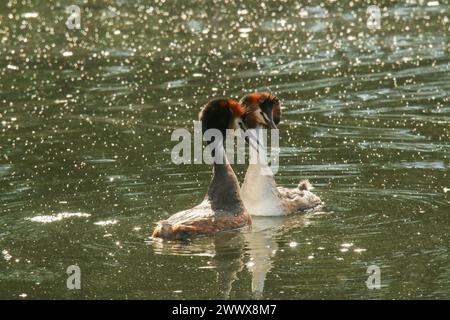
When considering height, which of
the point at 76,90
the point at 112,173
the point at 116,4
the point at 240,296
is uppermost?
the point at 116,4

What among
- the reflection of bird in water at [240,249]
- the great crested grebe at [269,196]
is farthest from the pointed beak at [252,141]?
the reflection of bird in water at [240,249]

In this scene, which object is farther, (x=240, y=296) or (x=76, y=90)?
(x=76, y=90)

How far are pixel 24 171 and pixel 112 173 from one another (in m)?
1.20

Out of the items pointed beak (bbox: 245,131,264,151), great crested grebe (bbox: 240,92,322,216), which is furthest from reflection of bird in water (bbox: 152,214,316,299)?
pointed beak (bbox: 245,131,264,151)

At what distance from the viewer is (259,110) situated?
1499 centimetres

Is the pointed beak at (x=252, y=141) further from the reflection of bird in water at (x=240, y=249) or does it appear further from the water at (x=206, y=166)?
the reflection of bird in water at (x=240, y=249)

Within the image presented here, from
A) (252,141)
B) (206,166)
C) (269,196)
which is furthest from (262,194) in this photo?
(206,166)

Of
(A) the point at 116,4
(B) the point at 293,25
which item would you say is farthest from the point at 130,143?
(A) the point at 116,4

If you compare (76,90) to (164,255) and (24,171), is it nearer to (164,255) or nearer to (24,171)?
(24,171)

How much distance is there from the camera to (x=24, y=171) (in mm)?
16156

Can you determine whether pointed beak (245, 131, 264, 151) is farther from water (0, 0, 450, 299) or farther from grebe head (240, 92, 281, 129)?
water (0, 0, 450, 299)

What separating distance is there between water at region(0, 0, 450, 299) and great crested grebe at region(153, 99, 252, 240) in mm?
183

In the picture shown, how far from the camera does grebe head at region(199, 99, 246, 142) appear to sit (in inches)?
544

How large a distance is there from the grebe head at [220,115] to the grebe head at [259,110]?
0.92m
